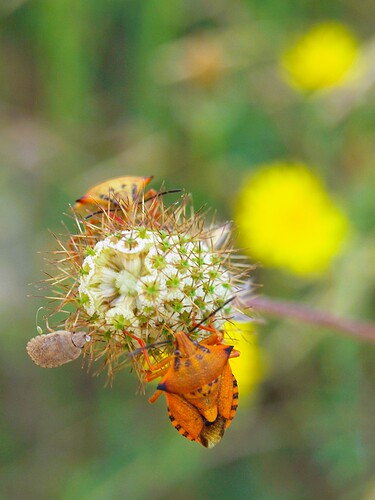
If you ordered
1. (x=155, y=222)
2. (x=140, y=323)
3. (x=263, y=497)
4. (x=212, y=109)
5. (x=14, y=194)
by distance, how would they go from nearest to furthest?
(x=140, y=323)
(x=155, y=222)
(x=263, y=497)
(x=212, y=109)
(x=14, y=194)

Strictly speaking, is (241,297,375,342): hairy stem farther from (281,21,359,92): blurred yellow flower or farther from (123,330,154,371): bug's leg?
(281,21,359,92): blurred yellow flower

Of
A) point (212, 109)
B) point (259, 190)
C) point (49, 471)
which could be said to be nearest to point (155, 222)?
point (259, 190)

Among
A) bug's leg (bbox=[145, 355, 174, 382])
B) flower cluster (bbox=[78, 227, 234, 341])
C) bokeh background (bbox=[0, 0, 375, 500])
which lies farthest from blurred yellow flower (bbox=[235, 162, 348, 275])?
bug's leg (bbox=[145, 355, 174, 382])

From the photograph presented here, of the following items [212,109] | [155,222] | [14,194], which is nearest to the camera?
[155,222]

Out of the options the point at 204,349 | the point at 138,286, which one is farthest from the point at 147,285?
the point at 204,349

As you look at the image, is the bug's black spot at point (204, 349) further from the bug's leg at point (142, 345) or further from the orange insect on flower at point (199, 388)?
the bug's leg at point (142, 345)

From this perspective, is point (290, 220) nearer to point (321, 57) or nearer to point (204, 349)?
point (321, 57)

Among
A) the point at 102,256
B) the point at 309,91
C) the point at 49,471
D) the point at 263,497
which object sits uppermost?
the point at 309,91

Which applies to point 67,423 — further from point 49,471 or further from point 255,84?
point 255,84
